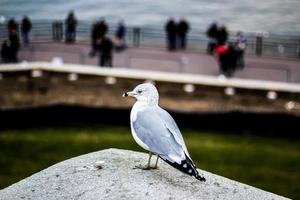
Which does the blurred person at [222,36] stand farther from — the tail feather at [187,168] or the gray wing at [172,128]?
the tail feather at [187,168]

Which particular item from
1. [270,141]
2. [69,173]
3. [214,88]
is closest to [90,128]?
[214,88]

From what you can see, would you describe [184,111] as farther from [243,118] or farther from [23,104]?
[23,104]

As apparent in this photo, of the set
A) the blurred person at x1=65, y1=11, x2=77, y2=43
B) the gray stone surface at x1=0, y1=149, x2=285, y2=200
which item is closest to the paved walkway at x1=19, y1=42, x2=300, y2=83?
the blurred person at x1=65, y1=11, x2=77, y2=43

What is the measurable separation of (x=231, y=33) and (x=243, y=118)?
20.2 feet

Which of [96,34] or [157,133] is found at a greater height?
[96,34]

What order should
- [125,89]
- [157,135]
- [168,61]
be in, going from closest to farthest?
1. [157,135]
2. [125,89]
3. [168,61]

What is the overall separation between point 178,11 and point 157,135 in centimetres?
1993

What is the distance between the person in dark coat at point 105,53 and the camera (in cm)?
2244

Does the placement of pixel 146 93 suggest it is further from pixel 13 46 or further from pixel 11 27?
pixel 11 27

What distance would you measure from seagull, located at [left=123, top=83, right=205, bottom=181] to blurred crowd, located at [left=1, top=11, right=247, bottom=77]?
1238 centimetres

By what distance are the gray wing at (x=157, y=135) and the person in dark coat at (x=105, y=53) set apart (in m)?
13.1

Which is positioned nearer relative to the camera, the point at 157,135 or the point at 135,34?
the point at 157,135

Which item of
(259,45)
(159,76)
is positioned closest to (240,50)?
(259,45)

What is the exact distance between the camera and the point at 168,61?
23.2 m
